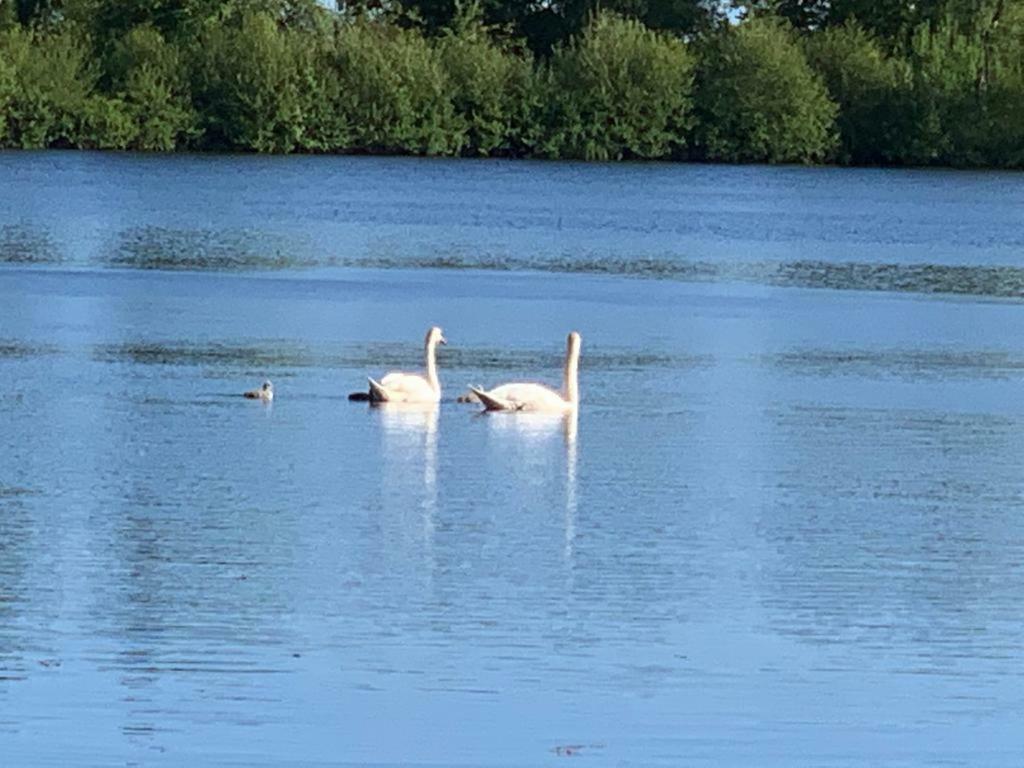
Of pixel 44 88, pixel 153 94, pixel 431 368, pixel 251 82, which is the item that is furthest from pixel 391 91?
pixel 431 368

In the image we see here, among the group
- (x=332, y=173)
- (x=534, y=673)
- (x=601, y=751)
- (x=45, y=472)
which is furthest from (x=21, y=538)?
(x=332, y=173)

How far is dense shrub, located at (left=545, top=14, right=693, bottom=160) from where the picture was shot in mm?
86250

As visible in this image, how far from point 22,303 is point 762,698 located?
63.6 feet

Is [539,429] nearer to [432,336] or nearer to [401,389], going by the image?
[401,389]

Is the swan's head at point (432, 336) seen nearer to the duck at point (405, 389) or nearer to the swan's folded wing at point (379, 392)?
the duck at point (405, 389)

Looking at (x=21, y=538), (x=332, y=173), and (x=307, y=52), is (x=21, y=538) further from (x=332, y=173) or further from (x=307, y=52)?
(x=307, y=52)

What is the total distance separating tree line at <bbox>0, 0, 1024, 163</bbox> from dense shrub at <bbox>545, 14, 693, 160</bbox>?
6 cm

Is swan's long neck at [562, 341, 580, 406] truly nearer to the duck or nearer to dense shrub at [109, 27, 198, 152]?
the duck

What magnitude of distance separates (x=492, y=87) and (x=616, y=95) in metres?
3.75

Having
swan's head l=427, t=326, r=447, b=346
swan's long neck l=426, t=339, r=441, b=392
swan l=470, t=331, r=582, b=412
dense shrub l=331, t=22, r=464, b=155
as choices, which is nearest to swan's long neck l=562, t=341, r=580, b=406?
swan l=470, t=331, r=582, b=412

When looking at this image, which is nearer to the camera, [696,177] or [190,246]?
[190,246]

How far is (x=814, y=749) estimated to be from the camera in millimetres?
9984

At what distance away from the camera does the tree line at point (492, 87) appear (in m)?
82.8

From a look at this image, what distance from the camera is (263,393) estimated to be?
2039 cm
